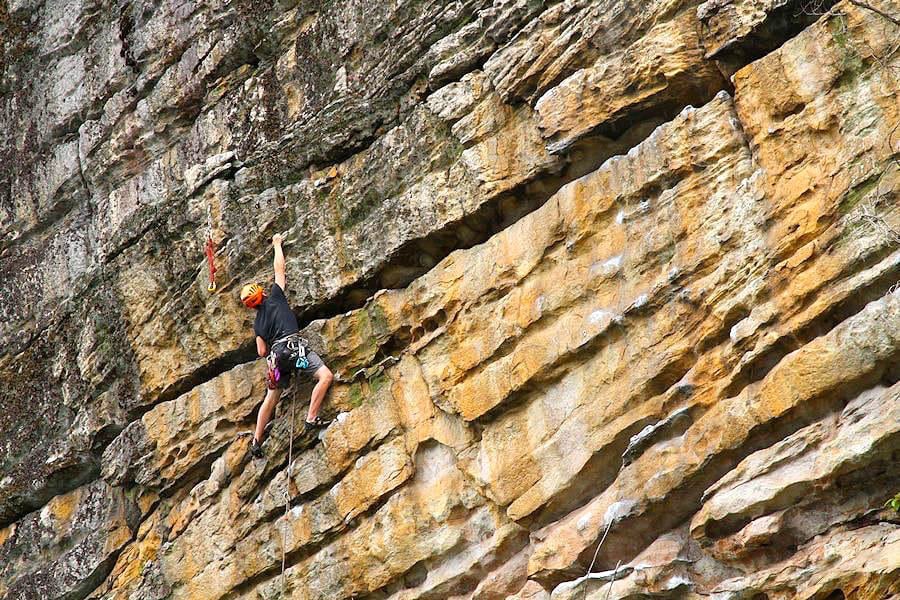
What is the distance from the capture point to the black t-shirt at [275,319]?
1383cm

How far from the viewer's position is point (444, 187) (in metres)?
13.4

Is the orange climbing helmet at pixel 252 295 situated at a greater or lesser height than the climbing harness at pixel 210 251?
lesser

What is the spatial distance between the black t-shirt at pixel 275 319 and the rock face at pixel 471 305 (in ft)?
1.36

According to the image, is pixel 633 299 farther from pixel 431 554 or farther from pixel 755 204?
pixel 431 554

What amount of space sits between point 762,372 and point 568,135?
3.24 m

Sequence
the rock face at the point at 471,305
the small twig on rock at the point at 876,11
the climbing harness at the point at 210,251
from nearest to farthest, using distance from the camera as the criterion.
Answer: the rock face at the point at 471,305 → the small twig on rock at the point at 876,11 → the climbing harness at the point at 210,251

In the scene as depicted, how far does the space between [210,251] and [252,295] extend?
137 centimetres

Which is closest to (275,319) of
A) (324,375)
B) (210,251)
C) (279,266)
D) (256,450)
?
(279,266)

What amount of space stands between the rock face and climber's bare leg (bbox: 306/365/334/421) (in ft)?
0.68

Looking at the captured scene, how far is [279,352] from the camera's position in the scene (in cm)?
1362

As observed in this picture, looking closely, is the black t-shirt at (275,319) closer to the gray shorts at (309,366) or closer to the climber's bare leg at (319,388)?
the gray shorts at (309,366)

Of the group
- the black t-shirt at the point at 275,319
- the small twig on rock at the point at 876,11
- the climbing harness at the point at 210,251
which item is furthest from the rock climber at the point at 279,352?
the small twig on rock at the point at 876,11

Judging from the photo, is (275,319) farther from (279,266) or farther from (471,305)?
(471,305)

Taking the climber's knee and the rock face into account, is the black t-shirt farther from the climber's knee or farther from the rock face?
the climber's knee
